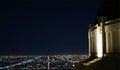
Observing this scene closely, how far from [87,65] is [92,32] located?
4.46m

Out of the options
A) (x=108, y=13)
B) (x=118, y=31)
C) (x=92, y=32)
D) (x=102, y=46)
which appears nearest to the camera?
(x=118, y=31)

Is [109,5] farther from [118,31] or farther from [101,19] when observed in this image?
[118,31]

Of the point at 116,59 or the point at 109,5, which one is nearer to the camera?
the point at 116,59

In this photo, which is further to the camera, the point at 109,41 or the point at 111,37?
the point at 109,41

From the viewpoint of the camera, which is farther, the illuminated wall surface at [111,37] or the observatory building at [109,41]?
the observatory building at [109,41]

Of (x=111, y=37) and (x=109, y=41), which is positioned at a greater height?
(x=111, y=37)

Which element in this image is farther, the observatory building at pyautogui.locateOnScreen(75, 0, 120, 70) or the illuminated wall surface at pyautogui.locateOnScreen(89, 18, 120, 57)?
the observatory building at pyautogui.locateOnScreen(75, 0, 120, 70)

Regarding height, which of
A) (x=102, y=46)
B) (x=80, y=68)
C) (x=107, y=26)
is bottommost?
(x=80, y=68)

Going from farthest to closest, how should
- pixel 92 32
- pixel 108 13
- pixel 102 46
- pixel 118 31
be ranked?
1. pixel 92 32
2. pixel 108 13
3. pixel 102 46
4. pixel 118 31

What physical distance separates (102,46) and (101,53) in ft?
2.38

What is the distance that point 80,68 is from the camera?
2552cm

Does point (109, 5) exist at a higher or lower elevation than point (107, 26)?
higher

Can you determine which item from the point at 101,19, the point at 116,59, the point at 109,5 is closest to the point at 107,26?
the point at 101,19

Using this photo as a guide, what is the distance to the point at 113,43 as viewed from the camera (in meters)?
21.4
